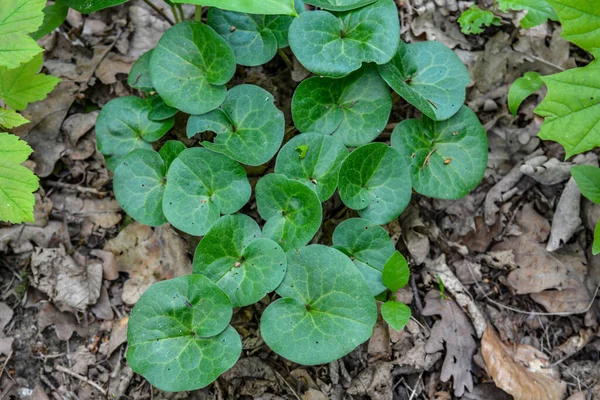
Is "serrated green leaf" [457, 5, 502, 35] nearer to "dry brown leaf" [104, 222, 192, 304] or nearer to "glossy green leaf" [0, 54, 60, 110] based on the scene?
"dry brown leaf" [104, 222, 192, 304]

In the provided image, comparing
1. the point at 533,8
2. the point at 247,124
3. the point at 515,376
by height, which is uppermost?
the point at 533,8

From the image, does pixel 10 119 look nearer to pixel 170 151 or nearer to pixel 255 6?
pixel 170 151

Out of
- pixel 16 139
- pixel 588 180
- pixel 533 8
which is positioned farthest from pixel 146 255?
pixel 533 8

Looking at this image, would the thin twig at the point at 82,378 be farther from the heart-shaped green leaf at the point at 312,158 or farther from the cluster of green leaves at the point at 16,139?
the heart-shaped green leaf at the point at 312,158

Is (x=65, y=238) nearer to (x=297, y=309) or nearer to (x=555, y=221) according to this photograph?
(x=297, y=309)

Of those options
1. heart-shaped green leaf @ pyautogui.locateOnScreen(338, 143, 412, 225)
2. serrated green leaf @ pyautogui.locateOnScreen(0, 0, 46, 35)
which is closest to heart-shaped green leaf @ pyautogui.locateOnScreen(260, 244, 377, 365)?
heart-shaped green leaf @ pyautogui.locateOnScreen(338, 143, 412, 225)

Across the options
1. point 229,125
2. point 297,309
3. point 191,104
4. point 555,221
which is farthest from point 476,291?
point 191,104
